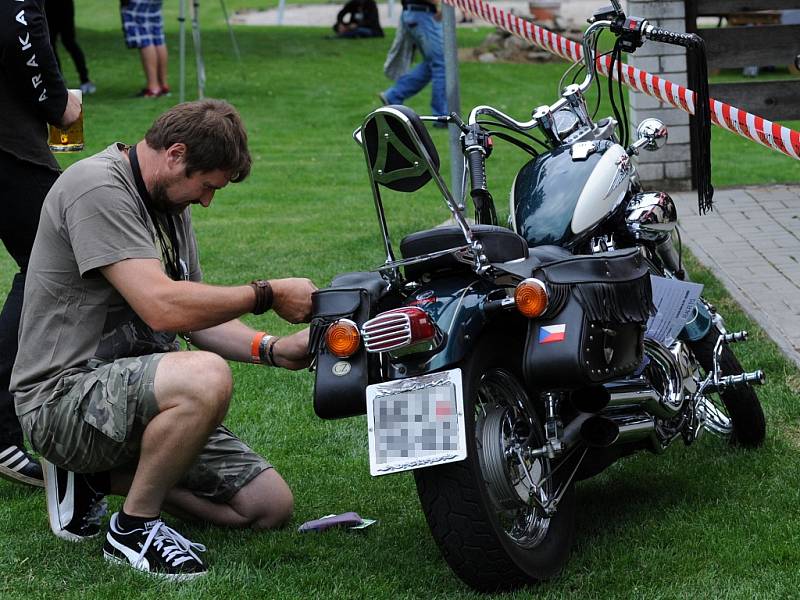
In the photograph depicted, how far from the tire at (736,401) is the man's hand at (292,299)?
1484 mm

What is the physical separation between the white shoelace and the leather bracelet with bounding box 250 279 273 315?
69 centimetres

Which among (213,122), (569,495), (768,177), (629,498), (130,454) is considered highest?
(213,122)

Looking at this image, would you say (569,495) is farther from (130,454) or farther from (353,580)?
(130,454)

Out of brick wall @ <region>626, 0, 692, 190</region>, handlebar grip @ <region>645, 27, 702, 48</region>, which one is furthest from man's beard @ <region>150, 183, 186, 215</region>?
brick wall @ <region>626, 0, 692, 190</region>

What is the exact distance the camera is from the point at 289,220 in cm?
977

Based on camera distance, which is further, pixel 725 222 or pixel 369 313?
pixel 725 222

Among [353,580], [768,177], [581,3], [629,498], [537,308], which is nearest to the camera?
[537,308]

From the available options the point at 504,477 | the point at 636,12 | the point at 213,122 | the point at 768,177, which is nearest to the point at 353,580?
the point at 504,477

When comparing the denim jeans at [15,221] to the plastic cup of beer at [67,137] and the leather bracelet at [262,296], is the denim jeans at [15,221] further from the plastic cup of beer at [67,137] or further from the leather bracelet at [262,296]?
the leather bracelet at [262,296]

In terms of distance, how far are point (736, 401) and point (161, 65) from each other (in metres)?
12.5

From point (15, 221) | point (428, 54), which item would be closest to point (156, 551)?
point (15, 221)

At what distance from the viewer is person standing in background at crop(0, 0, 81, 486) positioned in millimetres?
4590

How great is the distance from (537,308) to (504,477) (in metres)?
0.46

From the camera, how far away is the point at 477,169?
153 inches
